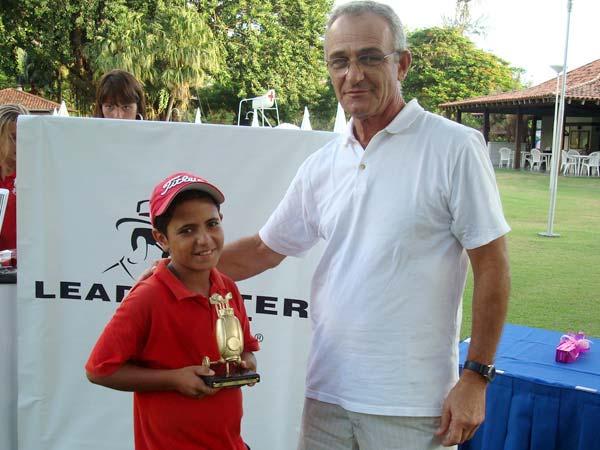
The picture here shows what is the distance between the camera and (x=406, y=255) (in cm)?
185

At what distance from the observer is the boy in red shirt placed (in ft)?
5.49

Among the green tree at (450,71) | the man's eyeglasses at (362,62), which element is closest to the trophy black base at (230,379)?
the man's eyeglasses at (362,62)

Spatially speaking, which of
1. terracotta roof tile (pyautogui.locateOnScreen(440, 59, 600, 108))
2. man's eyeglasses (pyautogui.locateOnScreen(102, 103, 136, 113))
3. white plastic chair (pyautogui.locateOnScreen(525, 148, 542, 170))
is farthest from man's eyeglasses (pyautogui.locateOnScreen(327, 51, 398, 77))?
white plastic chair (pyautogui.locateOnScreen(525, 148, 542, 170))

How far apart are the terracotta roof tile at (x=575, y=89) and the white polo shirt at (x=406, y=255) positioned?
74.8 feet

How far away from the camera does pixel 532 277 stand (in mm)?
7590

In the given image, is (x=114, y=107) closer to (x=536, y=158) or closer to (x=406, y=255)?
(x=406, y=255)

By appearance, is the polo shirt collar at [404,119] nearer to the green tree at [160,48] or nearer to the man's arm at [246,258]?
the man's arm at [246,258]

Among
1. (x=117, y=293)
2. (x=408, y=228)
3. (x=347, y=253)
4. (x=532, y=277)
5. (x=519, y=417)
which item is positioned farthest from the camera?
(x=532, y=277)

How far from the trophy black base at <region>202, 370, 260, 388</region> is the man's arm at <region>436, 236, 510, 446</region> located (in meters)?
0.59

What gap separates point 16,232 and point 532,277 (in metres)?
6.08

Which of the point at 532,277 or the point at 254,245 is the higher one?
Answer: the point at 254,245

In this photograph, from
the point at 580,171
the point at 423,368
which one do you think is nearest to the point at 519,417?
the point at 423,368

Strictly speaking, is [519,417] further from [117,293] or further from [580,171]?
[580,171]

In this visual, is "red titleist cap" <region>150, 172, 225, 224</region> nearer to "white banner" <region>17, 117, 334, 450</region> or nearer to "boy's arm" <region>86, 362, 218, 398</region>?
"boy's arm" <region>86, 362, 218, 398</region>
